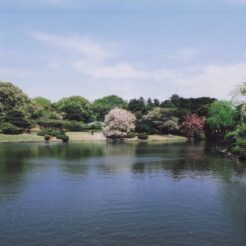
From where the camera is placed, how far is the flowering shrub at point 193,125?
3813 inches

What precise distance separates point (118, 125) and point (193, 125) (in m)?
19.8

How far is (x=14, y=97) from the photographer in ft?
310

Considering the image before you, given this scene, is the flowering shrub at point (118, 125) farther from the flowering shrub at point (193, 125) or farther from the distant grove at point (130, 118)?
the flowering shrub at point (193, 125)

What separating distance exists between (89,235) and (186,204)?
304 inches

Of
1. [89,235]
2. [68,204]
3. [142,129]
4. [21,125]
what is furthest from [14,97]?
[89,235]

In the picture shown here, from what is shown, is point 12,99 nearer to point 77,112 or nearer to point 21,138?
point 21,138

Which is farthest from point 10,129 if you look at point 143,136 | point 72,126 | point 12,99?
point 143,136

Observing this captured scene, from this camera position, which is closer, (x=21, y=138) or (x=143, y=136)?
(x=21, y=138)

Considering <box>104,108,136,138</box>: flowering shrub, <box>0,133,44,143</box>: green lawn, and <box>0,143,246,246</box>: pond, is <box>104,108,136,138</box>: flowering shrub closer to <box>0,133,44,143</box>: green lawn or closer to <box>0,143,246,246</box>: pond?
<box>0,133,44,143</box>: green lawn

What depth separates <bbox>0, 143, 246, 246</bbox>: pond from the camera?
16.5 meters

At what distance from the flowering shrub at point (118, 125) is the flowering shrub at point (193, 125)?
14.2m

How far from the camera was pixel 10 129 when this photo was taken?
81.9 m

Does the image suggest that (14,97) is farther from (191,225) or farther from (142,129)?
(191,225)

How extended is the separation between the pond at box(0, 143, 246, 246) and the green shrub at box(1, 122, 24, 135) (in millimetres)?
45920
